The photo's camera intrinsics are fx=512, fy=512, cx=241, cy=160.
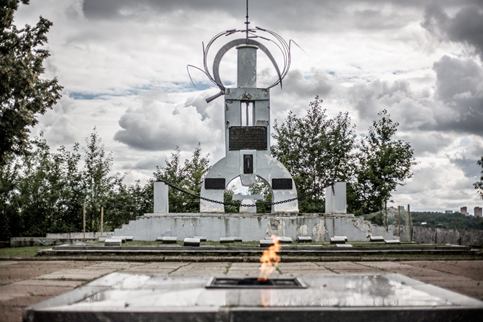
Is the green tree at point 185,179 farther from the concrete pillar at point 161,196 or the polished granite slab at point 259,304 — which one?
the polished granite slab at point 259,304

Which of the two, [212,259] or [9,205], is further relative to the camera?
[9,205]

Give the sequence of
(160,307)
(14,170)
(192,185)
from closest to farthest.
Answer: (160,307) → (14,170) → (192,185)

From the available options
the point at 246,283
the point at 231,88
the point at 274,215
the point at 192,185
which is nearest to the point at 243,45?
the point at 231,88

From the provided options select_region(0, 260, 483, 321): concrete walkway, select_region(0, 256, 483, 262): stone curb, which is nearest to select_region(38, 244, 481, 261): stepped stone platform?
select_region(0, 256, 483, 262): stone curb

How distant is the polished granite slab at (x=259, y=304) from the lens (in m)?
4.20

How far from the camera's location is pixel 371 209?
31031 mm

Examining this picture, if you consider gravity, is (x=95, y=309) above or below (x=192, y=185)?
below

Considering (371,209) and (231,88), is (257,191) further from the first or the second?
(231,88)

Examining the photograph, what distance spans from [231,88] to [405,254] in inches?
440

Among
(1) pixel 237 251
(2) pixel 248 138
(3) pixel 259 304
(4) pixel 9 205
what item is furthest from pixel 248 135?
(3) pixel 259 304

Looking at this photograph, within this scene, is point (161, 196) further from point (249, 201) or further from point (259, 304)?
point (259, 304)

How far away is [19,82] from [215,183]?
8.61 metres

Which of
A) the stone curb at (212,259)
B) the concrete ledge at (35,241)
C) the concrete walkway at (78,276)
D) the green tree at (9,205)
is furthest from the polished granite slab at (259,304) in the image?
the green tree at (9,205)

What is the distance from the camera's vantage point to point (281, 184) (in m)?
22.0
